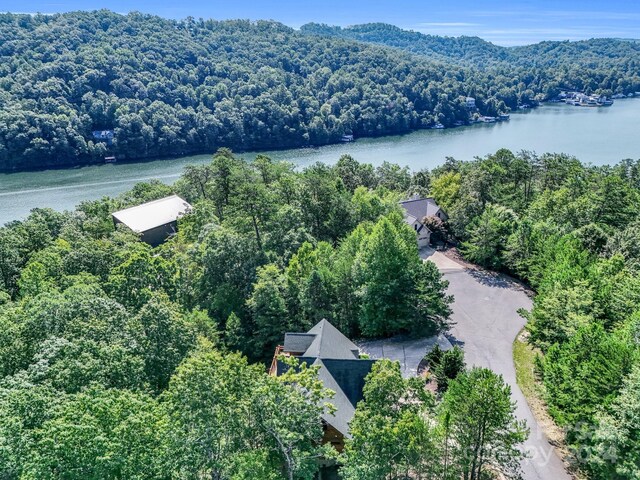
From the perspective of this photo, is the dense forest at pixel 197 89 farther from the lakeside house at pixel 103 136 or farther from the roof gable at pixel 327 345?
the roof gable at pixel 327 345

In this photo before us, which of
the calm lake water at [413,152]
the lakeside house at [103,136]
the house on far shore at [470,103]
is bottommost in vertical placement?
the calm lake water at [413,152]

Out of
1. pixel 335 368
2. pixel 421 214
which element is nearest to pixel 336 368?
pixel 335 368

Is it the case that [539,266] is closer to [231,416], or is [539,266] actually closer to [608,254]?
[608,254]

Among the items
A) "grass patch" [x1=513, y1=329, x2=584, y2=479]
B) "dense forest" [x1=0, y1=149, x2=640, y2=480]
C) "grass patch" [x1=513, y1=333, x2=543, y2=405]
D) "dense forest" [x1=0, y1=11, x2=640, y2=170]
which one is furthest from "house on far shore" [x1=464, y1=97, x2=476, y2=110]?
"grass patch" [x1=513, y1=333, x2=543, y2=405]

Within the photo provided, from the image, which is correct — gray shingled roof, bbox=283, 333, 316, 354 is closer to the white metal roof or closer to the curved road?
the curved road

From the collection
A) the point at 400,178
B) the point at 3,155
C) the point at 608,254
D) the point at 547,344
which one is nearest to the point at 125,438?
Answer: the point at 547,344

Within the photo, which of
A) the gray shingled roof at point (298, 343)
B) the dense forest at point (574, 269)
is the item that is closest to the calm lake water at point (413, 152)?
the dense forest at point (574, 269)
